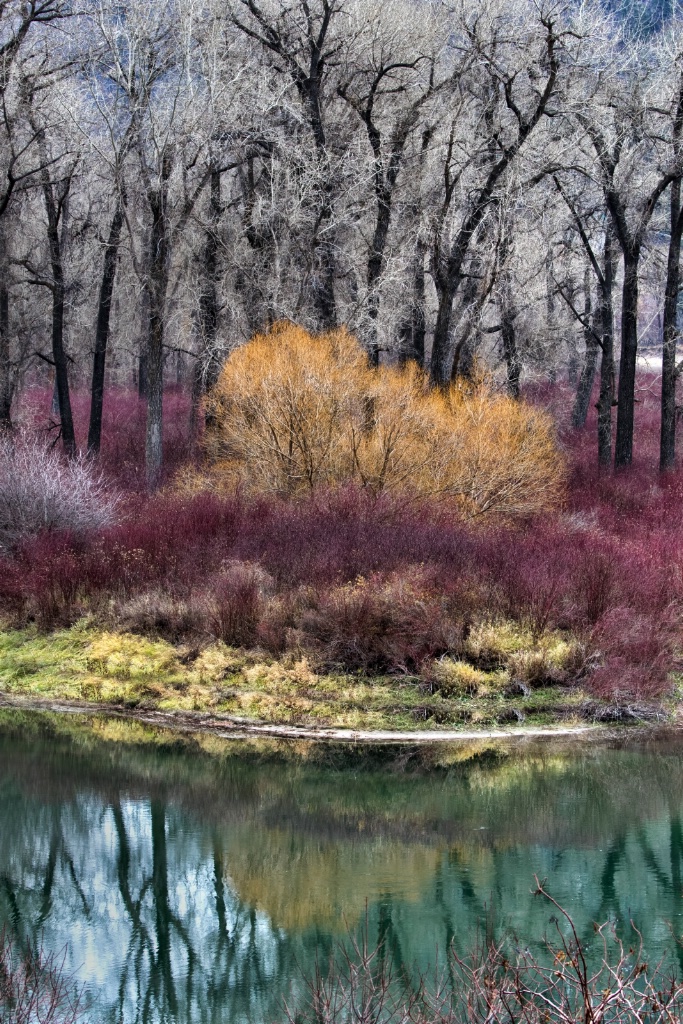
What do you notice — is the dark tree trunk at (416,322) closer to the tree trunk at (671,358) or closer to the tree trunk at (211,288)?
the tree trunk at (211,288)

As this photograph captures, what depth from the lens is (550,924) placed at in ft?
31.3

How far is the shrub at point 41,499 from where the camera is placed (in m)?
20.2

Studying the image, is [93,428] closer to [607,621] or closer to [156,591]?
[156,591]

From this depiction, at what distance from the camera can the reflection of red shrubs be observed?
1645cm

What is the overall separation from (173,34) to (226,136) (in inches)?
98.9

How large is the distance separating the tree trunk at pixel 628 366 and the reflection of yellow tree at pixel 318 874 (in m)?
17.3

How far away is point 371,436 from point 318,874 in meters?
12.0

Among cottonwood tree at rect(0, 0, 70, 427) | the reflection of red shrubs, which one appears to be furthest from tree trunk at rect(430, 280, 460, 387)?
cottonwood tree at rect(0, 0, 70, 427)

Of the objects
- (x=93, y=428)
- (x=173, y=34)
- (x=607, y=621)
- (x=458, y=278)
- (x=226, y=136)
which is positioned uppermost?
(x=173, y=34)

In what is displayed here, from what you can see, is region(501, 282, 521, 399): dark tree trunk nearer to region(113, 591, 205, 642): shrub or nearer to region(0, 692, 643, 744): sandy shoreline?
region(113, 591, 205, 642): shrub

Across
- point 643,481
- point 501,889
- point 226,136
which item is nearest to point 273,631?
point 501,889

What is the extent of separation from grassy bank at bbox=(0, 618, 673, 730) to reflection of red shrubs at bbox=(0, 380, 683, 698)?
0.31m

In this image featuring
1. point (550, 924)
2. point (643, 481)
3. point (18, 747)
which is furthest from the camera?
point (643, 481)

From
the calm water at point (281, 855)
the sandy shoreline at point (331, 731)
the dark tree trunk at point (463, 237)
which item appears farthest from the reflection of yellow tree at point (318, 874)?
the dark tree trunk at point (463, 237)
